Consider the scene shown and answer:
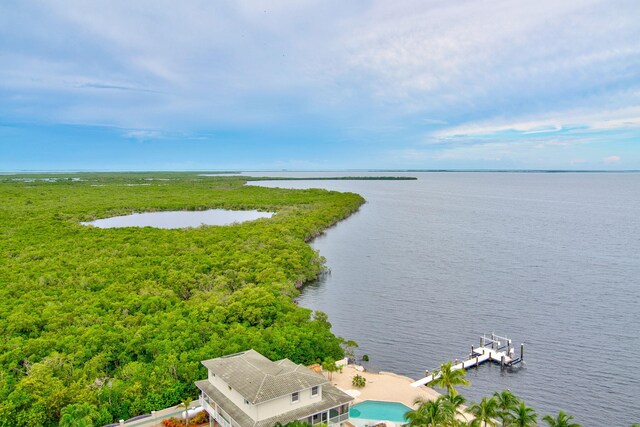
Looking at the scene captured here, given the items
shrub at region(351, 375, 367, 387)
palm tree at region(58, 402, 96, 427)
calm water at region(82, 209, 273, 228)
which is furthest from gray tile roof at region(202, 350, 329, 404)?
calm water at region(82, 209, 273, 228)

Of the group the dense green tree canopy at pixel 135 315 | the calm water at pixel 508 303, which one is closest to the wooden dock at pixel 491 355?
the calm water at pixel 508 303

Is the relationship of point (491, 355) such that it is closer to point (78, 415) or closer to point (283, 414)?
point (283, 414)

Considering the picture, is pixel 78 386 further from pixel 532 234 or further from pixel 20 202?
pixel 20 202

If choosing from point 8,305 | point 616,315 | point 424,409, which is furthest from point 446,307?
point 8,305

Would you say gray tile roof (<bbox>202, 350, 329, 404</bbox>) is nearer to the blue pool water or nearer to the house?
the house

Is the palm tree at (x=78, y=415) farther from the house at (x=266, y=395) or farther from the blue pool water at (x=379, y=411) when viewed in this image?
the blue pool water at (x=379, y=411)
